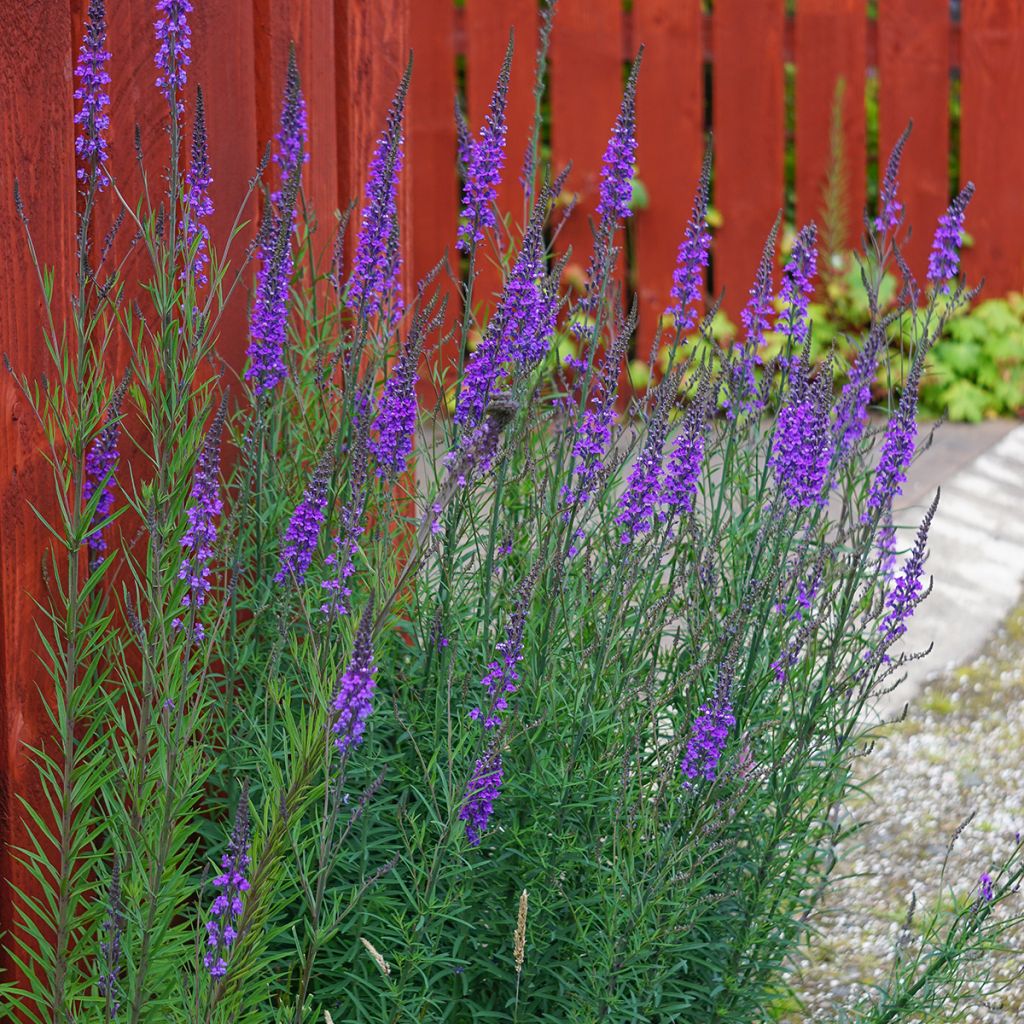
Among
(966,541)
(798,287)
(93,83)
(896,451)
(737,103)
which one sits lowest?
(966,541)

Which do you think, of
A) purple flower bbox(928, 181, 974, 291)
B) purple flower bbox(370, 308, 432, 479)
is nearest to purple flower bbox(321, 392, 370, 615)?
purple flower bbox(370, 308, 432, 479)

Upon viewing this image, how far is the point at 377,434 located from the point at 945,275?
1125mm

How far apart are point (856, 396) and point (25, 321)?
160 cm

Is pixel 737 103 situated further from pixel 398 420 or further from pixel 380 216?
pixel 398 420

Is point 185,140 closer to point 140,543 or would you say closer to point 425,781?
point 140,543

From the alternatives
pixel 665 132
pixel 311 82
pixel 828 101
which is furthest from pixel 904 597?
pixel 828 101

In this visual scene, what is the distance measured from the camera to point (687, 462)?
98.5 inches

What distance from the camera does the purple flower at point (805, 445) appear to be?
2.66 m

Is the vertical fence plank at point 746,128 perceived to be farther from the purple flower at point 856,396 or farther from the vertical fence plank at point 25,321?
the vertical fence plank at point 25,321

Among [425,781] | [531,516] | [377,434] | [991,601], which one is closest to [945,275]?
[531,516]

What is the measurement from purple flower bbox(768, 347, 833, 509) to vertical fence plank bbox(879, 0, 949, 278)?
16.0 feet

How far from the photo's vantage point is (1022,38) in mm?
7273

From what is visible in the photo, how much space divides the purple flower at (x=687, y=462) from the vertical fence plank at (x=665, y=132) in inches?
183

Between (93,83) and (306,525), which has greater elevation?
(93,83)
